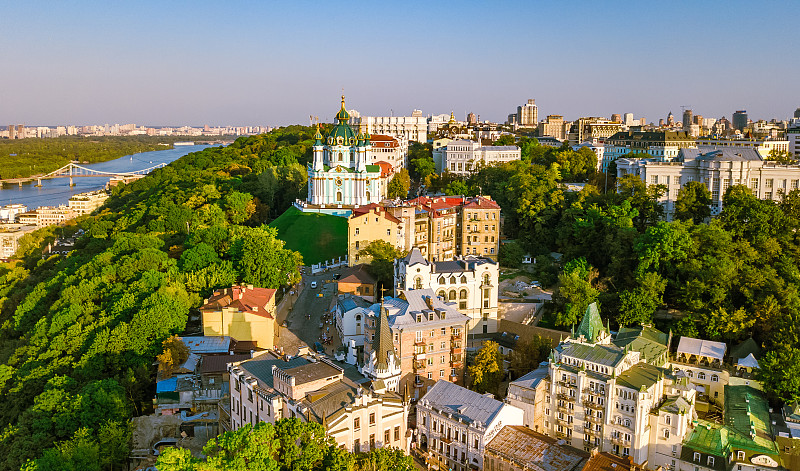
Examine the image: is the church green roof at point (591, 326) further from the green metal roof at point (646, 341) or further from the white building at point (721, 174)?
the white building at point (721, 174)

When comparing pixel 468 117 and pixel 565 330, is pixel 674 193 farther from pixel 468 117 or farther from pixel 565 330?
pixel 468 117

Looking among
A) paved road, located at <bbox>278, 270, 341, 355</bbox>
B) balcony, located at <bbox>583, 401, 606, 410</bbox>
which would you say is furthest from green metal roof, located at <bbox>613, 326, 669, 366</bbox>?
paved road, located at <bbox>278, 270, 341, 355</bbox>

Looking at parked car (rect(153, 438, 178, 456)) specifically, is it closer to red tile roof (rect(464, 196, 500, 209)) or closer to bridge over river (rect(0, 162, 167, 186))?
red tile roof (rect(464, 196, 500, 209))

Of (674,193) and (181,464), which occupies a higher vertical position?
(674,193)

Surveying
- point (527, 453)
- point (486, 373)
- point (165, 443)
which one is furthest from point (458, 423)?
point (165, 443)

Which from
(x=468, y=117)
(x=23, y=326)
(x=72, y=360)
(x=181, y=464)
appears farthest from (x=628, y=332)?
(x=468, y=117)

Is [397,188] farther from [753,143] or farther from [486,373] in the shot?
[486,373]
